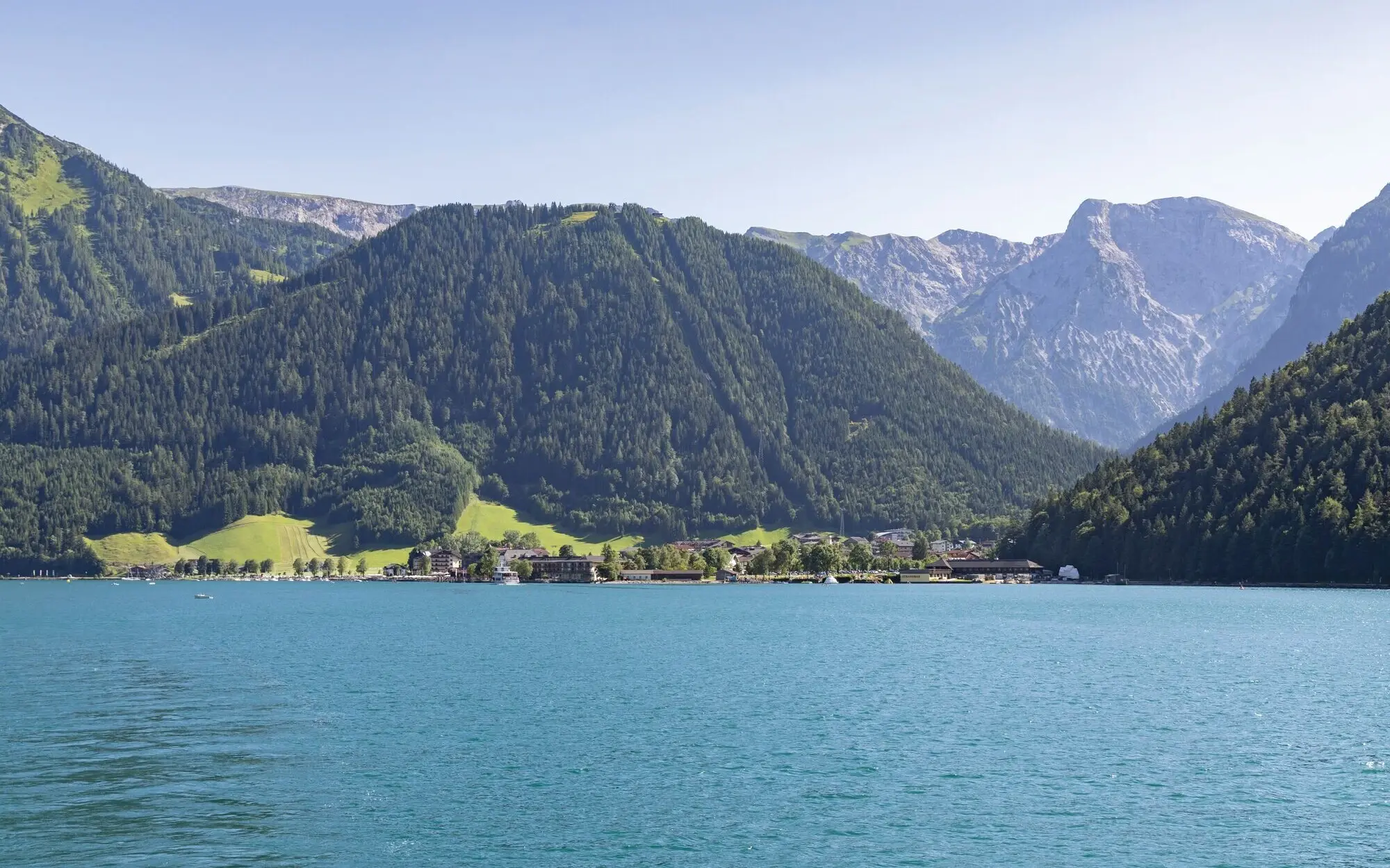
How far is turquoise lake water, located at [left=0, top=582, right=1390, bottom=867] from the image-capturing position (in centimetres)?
4719

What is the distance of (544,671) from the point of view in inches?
3981

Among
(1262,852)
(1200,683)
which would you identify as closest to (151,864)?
(1262,852)

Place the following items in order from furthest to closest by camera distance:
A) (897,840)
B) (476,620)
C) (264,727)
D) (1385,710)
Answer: (476,620) → (1385,710) → (264,727) → (897,840)

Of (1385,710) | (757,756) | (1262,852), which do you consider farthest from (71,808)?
(1385,710)

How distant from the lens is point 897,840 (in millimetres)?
47719

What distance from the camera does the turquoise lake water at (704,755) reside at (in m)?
47.2

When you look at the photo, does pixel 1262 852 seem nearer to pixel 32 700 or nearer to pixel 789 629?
Result: pixel 32 700

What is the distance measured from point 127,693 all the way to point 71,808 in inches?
1386

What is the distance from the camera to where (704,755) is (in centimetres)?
6362

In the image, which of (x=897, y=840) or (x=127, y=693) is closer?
(x=897, y=840)

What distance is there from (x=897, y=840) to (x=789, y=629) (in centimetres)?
9905

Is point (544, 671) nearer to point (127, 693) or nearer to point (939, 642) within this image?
point (127, 693)

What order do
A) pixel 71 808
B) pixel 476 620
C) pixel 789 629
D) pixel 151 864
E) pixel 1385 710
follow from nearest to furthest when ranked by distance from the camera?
pixel 151 864
pixel 71 808
pixel 1385 710
pixel 789 629
pixel 476 620

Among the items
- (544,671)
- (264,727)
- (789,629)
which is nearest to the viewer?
(264,727)
